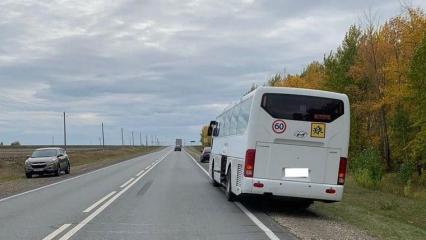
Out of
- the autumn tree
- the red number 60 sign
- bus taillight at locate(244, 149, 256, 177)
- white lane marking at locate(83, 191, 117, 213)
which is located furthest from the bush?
bus taillight at locate(244, 149, 256, 177)

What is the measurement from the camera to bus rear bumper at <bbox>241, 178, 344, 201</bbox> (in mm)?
12938

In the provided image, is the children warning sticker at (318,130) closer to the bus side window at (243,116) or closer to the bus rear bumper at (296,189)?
the bus rear bumper at (296,189)

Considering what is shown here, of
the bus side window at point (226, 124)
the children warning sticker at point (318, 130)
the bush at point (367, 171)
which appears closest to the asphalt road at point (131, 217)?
the bus side window at point (226, 124)

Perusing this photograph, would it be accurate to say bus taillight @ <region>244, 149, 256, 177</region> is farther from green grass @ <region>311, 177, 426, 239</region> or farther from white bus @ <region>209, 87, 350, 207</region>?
green grass @ <region>311, 177, 426, 239</region>

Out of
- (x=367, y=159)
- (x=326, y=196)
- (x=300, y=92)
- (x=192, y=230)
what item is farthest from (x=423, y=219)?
(x=367, y=159)

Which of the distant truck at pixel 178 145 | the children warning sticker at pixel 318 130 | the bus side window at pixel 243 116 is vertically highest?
the bus side window at pixel 243 116

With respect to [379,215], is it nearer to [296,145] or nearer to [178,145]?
[296,145]

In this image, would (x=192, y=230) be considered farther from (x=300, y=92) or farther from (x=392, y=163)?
(x=392, y=163)

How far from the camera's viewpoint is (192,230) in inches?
405

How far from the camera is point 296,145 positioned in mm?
13109

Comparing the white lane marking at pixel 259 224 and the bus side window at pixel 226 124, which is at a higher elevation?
the bus side window at pixel 226 124

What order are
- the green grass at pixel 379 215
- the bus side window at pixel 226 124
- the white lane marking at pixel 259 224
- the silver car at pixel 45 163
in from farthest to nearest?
the silver car at pixel 45 163 < the bus side window at pixel 226 124 < the green grass at pixel 379 215 < the white lane marking at pixel 259 224

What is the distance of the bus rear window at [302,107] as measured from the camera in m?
13.2

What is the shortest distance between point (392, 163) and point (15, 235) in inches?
1618
